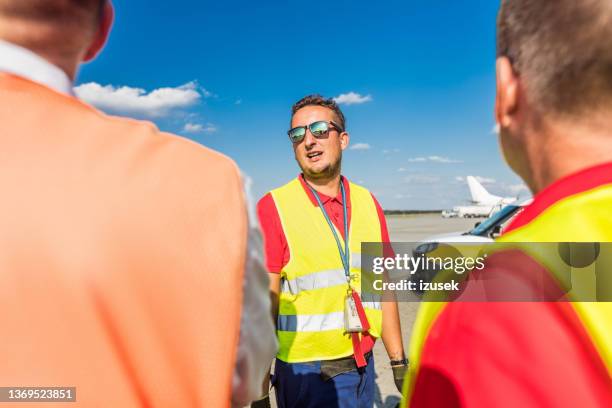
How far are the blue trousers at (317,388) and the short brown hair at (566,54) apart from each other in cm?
195

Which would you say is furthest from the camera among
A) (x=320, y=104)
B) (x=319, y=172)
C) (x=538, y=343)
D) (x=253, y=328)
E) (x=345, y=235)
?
(x=320, y=104)

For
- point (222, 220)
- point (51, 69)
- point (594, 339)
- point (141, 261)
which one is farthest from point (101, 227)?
point (594, 339)

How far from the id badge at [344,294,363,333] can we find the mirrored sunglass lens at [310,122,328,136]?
1.10m

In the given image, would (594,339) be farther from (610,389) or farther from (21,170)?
(21,170)

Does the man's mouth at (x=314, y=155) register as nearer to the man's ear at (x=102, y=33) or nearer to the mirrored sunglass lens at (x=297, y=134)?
the mirrored sunglass lens at (x=297, y=134)

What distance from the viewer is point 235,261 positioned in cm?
73

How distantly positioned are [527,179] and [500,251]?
0.65 ft

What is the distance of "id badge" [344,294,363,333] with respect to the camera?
2312 mm

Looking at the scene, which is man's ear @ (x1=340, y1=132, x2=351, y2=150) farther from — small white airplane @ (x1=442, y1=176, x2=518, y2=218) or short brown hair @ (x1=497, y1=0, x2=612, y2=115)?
small white airplane @ (x1=442, y1=176, x2=518, y2=218)

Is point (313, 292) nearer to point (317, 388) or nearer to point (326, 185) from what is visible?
point (317, 388)

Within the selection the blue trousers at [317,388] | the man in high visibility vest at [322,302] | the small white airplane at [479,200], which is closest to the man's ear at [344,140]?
the man in high visibility vest at [322,302]

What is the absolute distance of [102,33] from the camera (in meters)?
0.85

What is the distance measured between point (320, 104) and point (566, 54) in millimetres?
2302

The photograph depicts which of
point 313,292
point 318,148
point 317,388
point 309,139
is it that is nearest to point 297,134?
point 309,139
